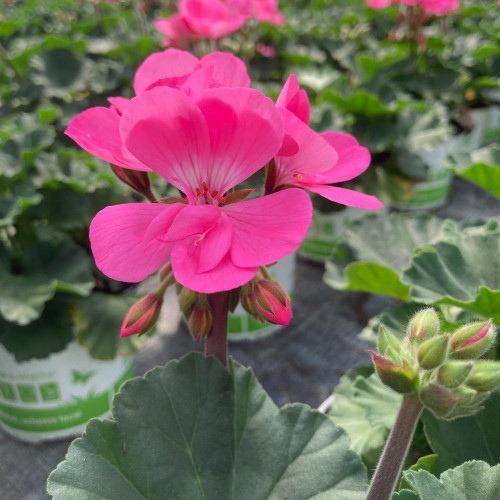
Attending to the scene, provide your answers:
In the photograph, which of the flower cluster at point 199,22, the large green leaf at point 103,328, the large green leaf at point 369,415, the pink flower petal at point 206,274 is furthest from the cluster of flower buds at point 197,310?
the flower cluster at point 199,22

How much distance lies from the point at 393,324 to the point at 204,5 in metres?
1.25

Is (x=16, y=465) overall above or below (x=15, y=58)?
below

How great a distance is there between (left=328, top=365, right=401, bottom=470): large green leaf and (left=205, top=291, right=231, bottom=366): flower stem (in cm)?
32

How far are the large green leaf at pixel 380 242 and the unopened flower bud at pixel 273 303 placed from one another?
66 cm

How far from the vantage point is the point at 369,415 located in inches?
37.6

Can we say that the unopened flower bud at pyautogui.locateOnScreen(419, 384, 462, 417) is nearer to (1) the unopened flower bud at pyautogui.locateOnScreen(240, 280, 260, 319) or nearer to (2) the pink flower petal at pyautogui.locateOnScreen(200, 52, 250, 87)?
(1) the unopened flower bud at pyautogui.locateOnScreen(240, 280, 260, 319)

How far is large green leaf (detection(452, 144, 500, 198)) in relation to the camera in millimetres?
1317

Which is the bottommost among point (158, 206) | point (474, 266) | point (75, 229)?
point (75, 229)

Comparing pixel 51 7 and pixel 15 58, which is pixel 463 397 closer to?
pixel 15 58

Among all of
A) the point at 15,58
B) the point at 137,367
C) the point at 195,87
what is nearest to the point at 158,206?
the point at 195,87

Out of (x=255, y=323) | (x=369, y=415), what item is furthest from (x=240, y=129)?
(x=255, y=323)

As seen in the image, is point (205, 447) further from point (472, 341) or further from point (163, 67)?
point (163, 67)

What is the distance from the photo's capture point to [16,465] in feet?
5.00

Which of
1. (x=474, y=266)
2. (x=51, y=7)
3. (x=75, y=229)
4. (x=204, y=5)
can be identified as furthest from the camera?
(x=51, y=7)
